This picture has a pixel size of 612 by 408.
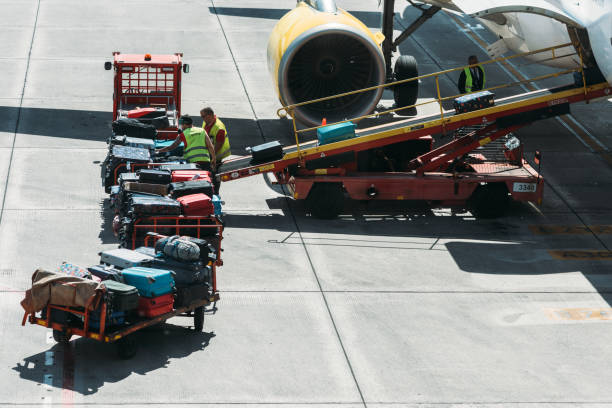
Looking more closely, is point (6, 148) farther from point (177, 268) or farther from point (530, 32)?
point (530, 32)

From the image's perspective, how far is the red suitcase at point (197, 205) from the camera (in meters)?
15.2

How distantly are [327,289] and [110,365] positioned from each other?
13.0ft

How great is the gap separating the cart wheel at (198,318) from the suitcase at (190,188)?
3.01 m

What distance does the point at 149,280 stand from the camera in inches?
492

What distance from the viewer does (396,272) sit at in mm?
15758

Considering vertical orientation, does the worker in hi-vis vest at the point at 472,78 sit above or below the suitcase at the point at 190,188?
above

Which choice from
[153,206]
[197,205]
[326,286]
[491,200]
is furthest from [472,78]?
[153,206]

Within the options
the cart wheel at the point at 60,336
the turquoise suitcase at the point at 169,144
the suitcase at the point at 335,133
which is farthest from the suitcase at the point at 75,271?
the suitcase at the point at 335,133

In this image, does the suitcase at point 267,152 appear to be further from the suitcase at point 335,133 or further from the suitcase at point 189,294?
the suitcase at point 189,294

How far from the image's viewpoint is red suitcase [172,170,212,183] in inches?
653

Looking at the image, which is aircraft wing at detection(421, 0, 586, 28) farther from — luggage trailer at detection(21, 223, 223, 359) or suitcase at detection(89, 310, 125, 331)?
suitcase at detection(89, 310, 125, 331)

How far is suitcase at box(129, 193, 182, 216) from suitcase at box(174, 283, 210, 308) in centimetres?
208

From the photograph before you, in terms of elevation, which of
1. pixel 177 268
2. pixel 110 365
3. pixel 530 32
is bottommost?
pixel 110 365

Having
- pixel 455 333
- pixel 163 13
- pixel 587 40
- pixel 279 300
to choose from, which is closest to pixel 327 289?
pixel 279 300
